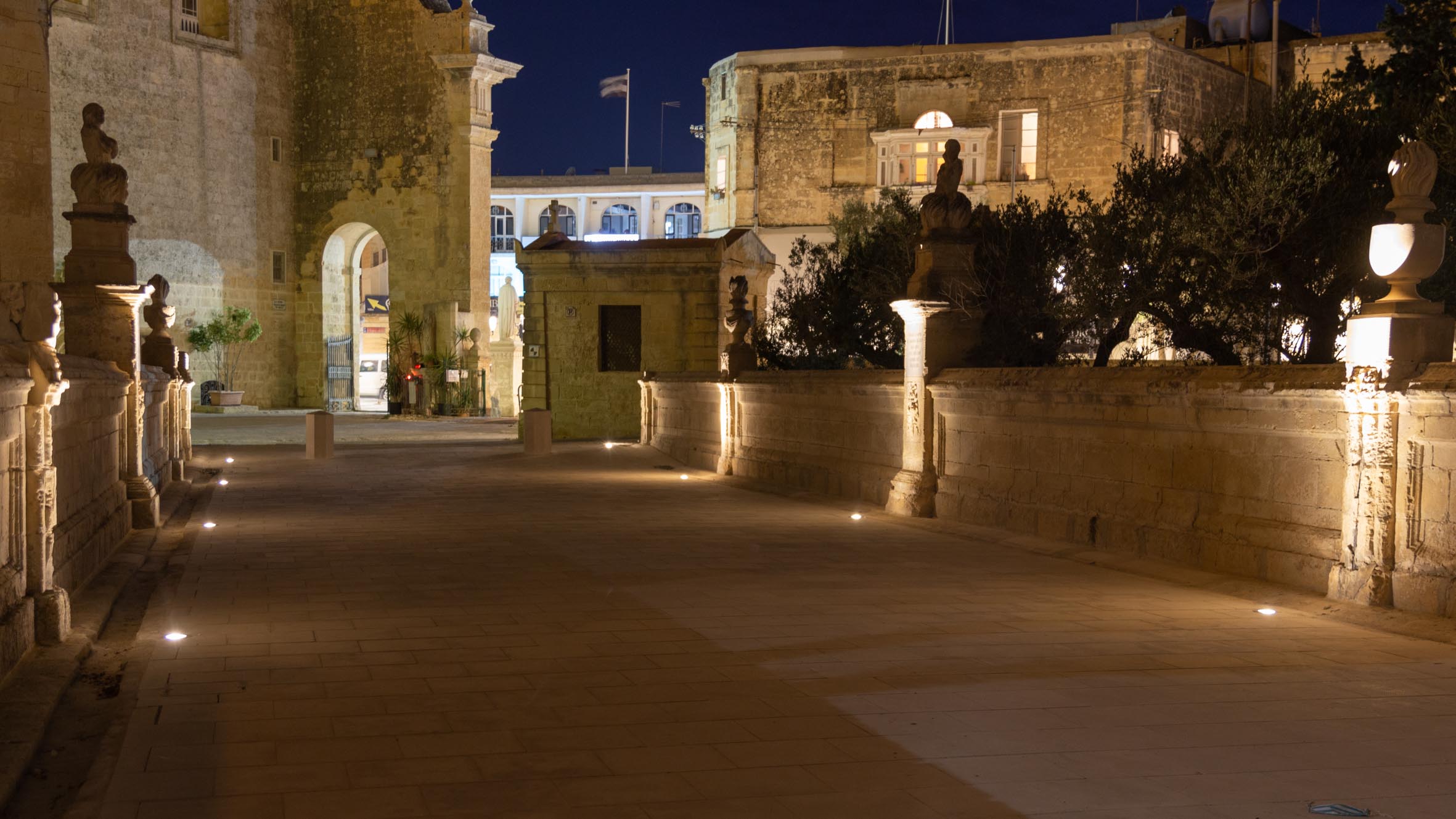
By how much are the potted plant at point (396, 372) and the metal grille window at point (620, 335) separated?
11767mm

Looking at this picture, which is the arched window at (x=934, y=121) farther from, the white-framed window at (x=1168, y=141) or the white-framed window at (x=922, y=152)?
the white-framed window at (x=1168, y=141)

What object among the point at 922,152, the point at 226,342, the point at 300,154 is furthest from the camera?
the point at 922,152

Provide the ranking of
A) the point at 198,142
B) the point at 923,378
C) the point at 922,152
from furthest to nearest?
1. the point at 922,152
2. the point at 198,142
3. the point at 923,378

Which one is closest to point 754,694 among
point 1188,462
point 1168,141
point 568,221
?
point 1188,462

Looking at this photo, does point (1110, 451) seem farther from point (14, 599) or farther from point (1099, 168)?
point (1099, 168)

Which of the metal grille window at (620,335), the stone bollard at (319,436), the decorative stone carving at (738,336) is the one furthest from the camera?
the metal grille window at (620,335)

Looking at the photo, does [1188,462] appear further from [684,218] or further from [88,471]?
[684,218]

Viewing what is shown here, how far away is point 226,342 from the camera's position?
34.3 meters

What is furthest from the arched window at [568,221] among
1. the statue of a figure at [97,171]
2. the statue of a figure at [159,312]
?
the statue of a figure at [97,171]

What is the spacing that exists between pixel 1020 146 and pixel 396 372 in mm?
18859

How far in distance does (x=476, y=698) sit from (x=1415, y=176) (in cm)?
568

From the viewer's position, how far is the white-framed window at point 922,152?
122ft

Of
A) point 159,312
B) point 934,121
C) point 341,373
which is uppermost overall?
point 934,121

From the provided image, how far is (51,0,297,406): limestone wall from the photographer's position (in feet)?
102
